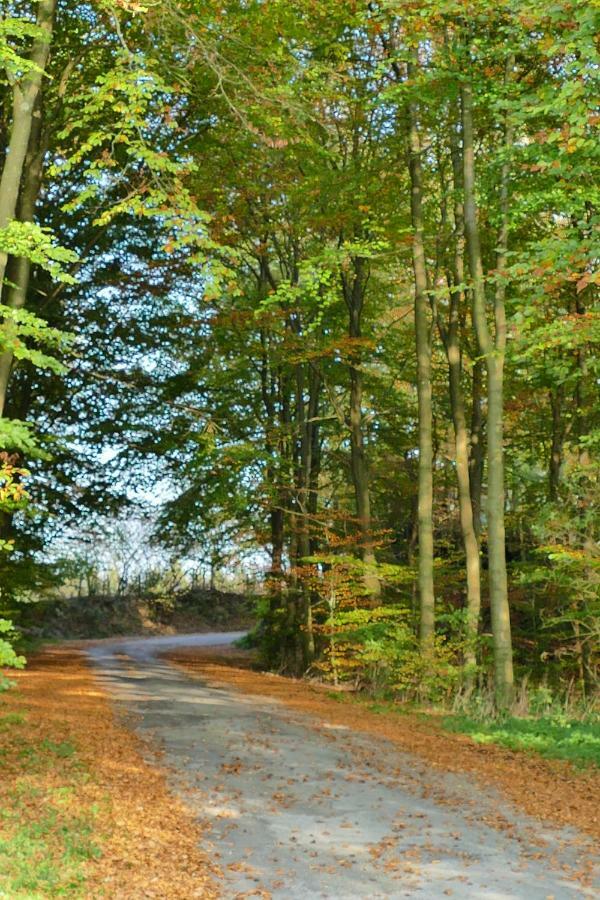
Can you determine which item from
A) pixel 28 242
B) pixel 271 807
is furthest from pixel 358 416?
pixel 271 807

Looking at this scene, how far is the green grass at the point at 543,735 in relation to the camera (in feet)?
33.6

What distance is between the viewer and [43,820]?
6352 mm

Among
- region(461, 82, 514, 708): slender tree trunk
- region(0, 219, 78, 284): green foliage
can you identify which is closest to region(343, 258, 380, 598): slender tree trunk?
region(461, 82, 514, 708): slender tree trunk

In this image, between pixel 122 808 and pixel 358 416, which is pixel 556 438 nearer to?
pixel 358 416

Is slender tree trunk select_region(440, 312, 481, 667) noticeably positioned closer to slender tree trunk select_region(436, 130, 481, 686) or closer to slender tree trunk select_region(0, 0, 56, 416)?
slender tree trunk select_region(436, 130, 481, 686)

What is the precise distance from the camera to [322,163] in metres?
16.6

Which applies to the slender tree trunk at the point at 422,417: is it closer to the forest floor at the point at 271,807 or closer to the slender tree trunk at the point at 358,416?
the slender tree trunk at the point at 358,416

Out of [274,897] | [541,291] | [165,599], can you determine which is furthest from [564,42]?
[165,599]

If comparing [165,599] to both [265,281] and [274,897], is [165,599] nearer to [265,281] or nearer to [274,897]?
[265,281]

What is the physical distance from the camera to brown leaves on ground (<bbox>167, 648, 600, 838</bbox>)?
7.84 meters

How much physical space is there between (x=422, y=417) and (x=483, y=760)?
6.63 meters

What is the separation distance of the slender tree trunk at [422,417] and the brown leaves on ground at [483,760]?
202 cm

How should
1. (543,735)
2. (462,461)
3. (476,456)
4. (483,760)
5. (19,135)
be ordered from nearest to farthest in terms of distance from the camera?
1. (19,135)
2. (483,760)
3. (543,735)
4. (462,461)
5. (476,456)

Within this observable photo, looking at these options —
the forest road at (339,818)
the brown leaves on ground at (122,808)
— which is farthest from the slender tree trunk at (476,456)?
the brown leaves on ground at (122,808)
